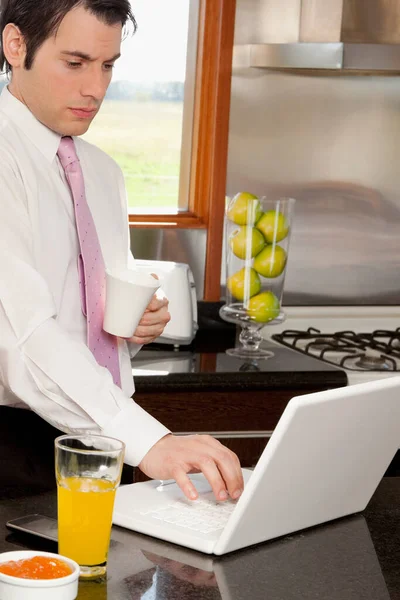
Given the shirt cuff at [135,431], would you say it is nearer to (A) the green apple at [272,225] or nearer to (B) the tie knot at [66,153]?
(B) the tie knot at [66,153]

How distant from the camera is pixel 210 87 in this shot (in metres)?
3.02

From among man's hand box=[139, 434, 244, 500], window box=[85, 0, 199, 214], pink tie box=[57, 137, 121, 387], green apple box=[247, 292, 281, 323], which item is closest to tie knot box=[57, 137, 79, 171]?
pink tie box=[57, 137, 121, 387]

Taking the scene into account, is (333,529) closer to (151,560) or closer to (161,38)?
(151,560)

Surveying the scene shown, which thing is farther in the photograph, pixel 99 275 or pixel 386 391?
pixel 99 275

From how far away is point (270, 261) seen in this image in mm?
2650

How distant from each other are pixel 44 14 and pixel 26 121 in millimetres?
204

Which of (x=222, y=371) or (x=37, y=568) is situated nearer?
(x=37, y=568)

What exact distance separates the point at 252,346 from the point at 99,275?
976 mm

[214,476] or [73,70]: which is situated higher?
[73,70]

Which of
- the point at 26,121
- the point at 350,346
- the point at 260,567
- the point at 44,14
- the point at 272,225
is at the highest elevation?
the point at 44,14

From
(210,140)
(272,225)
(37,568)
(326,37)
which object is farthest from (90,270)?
(326,37)

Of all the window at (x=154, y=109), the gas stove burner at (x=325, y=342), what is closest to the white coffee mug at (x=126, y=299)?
the gas stove burner at (x=325, y=342)

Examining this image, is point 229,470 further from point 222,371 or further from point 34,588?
point 222,371

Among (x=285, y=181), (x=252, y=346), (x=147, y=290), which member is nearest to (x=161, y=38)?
(x=285, y=181)
